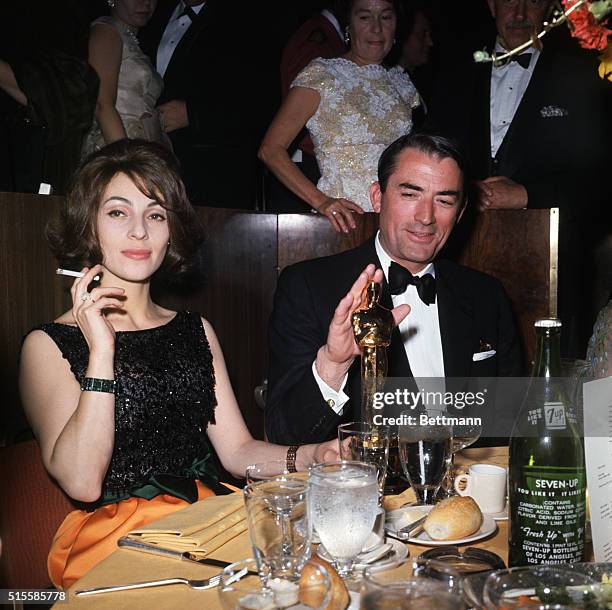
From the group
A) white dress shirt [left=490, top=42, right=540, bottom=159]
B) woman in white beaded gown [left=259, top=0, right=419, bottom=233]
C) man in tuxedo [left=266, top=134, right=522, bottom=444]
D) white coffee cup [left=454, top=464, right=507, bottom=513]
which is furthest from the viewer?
white dress shirt [left=490, top=42, right=540, bottom=159]

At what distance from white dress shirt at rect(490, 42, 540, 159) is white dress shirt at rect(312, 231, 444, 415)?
4.40 ft

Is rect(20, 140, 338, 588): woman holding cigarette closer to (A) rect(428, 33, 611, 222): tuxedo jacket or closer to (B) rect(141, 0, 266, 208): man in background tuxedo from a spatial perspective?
(B) rect(141, 0, 266, 208): man in background tuxedo

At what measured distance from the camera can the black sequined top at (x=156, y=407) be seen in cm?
192

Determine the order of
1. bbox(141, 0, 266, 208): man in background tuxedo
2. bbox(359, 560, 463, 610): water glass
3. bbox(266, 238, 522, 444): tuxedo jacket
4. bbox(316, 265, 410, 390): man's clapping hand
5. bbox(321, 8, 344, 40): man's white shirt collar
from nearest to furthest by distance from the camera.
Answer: bbox(359, 560, 463, 610): water glass, bbox(316, 265, 410, 390): man's clapping hand, bbox(266, 238, 522, 444): tuxedo jacket, bbox(141, 0, 266, 208): man in background tuxedo, bbox(321, 8, 344, 40): man's white shirt collar

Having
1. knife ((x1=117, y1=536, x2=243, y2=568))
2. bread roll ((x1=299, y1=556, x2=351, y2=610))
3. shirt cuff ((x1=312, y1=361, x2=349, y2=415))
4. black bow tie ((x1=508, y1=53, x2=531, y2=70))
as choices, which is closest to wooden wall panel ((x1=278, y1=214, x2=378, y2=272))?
black bow tie ((x1=508, y1=53, x2=531, y2=70))

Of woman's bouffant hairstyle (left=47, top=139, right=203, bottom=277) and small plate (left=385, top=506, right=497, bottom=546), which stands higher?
woman's bouffant hairstyle (left=47, top=139, right=203, bottom=277)

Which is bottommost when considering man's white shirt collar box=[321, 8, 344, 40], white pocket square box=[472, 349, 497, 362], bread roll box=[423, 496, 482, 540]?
bread roll box=[423, 496, 482, 540]

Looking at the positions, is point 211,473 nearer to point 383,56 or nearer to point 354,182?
point 354,182

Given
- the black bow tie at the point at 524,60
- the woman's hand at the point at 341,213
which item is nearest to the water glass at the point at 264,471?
the woman's hand at the point at 341,213

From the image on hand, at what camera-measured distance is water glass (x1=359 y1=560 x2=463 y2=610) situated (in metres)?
0.73

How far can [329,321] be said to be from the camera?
2422mm

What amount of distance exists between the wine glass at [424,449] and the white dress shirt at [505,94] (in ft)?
8.78

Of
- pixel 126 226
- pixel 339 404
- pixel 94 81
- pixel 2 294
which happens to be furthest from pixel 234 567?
pixel 94 81

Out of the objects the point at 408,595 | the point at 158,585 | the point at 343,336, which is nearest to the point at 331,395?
the point at 343,336
